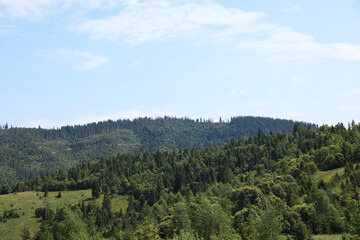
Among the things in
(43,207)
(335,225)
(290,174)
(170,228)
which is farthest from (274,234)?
(43,207)

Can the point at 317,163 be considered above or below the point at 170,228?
above

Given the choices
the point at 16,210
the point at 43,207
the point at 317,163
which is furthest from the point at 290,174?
the point at 16,210

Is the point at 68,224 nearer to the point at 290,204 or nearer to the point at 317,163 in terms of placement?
the point at 290,204

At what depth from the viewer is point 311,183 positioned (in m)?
136

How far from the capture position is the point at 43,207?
632 feet

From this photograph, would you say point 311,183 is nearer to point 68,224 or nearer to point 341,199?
point 341,199

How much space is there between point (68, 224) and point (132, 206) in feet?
293

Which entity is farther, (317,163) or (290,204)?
(317,163)

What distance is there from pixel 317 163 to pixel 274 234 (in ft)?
393

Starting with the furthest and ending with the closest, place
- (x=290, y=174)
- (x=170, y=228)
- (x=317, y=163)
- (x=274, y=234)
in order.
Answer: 1. (x=317, y=163)
2. (x=290, y=174)
3. (x=170, y=228)
4. (x=274, y=234)

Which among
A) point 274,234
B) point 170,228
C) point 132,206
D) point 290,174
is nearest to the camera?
point 274,234

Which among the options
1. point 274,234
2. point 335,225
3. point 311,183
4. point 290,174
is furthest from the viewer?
point 290,174

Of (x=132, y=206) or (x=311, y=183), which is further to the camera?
(x=132, y=206)

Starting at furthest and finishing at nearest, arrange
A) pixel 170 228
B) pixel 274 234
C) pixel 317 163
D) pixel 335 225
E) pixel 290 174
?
1. pixel 317 163
2. pixel 290 174
3. pixel 170 228
4. pixel 335 225
5. pixel 274 234
